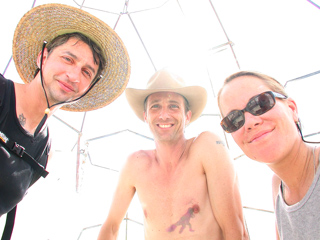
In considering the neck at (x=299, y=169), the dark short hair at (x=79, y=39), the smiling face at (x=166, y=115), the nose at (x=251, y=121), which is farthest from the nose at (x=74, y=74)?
the neck at (x=299, y=169)

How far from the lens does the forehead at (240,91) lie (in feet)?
5.44

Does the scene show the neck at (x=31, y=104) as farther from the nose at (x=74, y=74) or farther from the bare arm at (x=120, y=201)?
the bare arm at (x=120, y=201)

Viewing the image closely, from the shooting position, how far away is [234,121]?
1700 mm

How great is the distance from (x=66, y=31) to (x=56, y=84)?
0.78 metres

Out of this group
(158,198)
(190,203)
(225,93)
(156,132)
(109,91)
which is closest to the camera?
(225,93)

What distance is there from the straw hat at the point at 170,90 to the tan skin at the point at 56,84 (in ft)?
2.20

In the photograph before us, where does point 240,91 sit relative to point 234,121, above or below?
above

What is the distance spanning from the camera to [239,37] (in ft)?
15.9

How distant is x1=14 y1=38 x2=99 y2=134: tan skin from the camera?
2.03 m

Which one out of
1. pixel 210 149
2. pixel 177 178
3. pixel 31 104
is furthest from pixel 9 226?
pixel 210 149

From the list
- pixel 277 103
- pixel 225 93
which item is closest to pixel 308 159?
pixel 277 103

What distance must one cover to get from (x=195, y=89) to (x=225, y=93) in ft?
2.60

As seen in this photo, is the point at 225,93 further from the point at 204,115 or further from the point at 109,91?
the point at 204,115

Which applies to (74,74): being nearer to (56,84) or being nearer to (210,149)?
(56,84)
